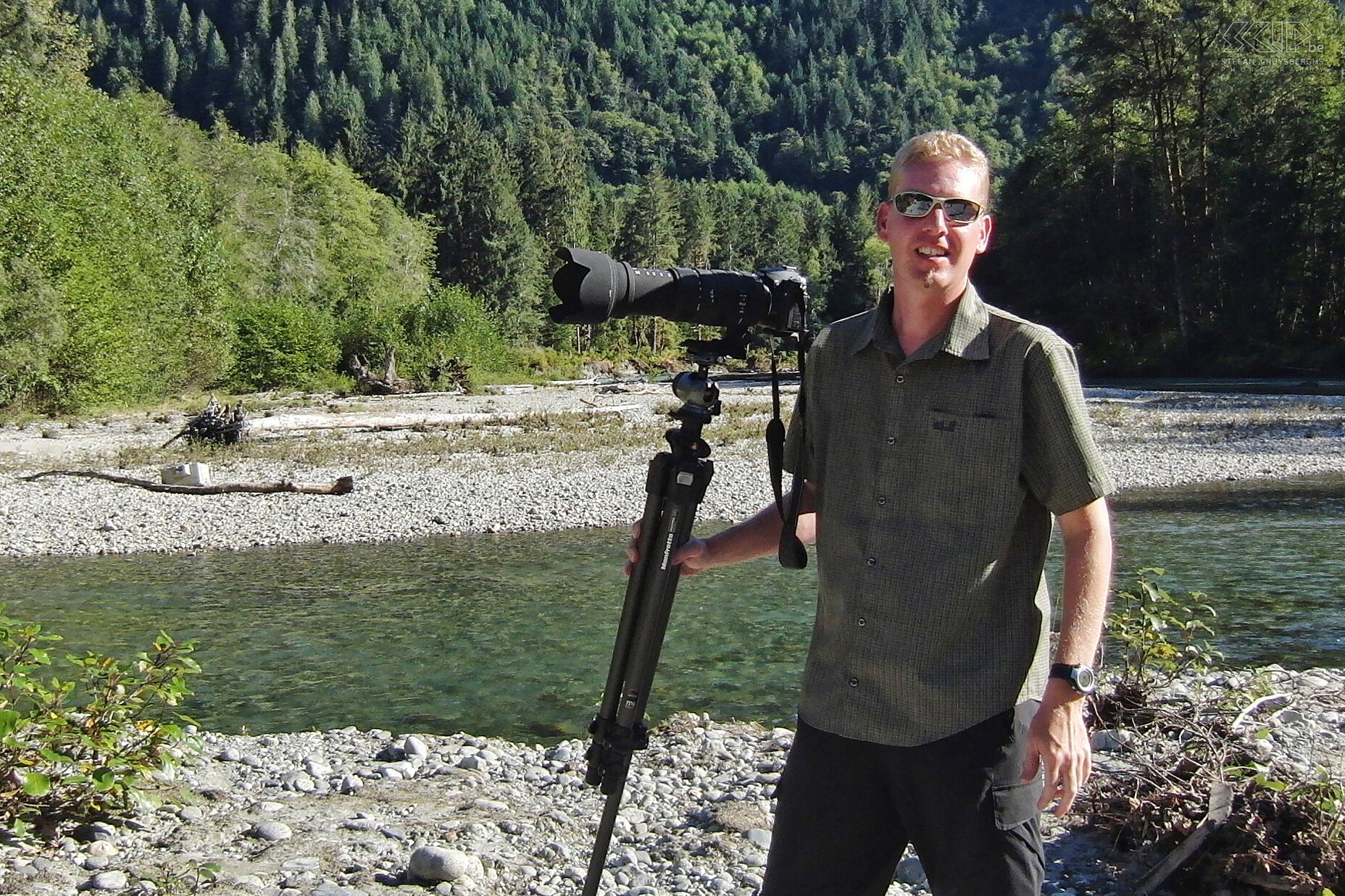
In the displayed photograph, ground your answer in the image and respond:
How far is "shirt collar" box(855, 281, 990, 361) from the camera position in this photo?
225 cm

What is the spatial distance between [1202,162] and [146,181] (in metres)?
36.0

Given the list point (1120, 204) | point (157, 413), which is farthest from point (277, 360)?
point (1120, 204)

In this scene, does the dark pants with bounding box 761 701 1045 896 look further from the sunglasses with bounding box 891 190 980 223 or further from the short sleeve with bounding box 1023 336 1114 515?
the sunglasses with bounding box 891 190 980 223

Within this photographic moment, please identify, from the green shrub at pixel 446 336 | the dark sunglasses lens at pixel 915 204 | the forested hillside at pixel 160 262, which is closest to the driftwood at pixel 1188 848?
the dark sunglasses lens at pixel 915 204

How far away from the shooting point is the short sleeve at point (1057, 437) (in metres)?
2.16

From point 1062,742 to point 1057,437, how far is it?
1.72 feet

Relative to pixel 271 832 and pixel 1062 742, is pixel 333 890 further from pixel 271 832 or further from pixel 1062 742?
pixel 1062 742

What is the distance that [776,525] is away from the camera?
103 inches

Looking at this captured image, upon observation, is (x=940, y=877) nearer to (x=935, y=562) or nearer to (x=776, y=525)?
(x=935, y=562)

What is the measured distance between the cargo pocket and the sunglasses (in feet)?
3.31

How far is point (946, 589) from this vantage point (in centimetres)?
222

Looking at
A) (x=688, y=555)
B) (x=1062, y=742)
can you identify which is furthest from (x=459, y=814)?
(x=1062, y=742)

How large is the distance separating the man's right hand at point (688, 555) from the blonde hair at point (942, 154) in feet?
2.58

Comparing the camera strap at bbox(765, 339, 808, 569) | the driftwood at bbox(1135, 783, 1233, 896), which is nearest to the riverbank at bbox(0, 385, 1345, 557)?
the driftwood at bbox(1135, 783, 1233, 896)
